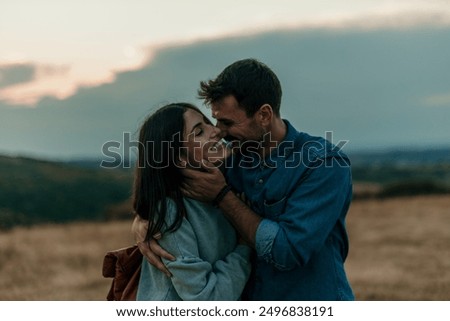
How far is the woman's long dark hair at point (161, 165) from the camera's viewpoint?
3.37 metres

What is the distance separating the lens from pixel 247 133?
3.55 meters

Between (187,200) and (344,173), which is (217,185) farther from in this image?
(344,173)

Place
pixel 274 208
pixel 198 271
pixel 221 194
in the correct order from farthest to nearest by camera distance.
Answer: pixel 274 208 → pixel 221 194 → pixel 198 271

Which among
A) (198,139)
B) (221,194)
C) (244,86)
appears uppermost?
(244,86)

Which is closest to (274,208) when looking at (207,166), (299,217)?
(299,217)

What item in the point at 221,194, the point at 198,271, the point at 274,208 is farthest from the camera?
the point at 274,208

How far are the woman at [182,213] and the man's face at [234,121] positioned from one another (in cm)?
10

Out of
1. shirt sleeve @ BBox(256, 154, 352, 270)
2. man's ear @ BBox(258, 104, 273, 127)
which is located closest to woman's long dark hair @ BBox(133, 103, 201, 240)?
man's ear @ BBox(258, 104, 273, 127)

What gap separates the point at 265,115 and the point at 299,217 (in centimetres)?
59

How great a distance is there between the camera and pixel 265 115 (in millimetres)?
3553

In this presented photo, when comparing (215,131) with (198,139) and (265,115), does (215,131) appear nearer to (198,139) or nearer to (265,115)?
(198,139)
